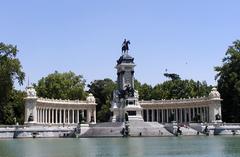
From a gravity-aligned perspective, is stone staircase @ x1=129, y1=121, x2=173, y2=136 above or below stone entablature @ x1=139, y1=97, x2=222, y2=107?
below

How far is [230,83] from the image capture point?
93.9m

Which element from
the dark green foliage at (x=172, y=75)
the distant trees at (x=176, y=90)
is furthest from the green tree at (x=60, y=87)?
the dark green foliage at (x=172, y=75)

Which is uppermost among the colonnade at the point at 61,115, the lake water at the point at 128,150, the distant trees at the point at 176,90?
the distant trees at the point at 176,90

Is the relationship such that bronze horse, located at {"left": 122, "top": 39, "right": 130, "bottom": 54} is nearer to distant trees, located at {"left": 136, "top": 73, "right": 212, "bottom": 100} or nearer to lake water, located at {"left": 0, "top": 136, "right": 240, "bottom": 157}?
distant trees, located at {"left": 136, "top": 73, "right": 212, "bottom": 100}

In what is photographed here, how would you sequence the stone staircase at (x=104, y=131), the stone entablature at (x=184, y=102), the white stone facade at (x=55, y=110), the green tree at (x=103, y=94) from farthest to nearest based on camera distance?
the green tree at (x=103, y=94) < the stone entablature at (x=184, y=102) < the white stone facade at (x=55, y=110) < the stone staircase at (x=104, y=131)

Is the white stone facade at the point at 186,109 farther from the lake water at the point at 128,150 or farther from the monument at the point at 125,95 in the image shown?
the lake water at the point at 128,150

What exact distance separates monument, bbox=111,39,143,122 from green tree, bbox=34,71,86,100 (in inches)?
992

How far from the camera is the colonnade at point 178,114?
321 feet

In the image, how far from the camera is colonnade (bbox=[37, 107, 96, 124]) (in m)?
96.2

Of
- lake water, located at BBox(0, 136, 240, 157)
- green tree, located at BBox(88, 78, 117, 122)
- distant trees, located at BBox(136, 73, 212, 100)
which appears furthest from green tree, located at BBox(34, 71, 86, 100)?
lake water, located at BBox(0, 136, 240, 157)

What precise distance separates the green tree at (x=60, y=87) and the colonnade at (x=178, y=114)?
1837cm

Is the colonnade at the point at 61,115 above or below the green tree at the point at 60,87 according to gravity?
below

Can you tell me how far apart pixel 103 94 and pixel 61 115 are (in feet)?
95.1

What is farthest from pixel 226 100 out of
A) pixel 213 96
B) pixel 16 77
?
pixel 16 77
